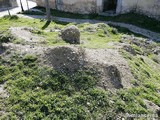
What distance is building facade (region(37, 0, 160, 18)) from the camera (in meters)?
18.3

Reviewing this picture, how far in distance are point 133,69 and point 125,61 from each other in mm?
514

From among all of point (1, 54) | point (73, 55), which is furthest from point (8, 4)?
point (73, 55)

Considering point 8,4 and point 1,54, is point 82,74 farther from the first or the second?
point 8,4

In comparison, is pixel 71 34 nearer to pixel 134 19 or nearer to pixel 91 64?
pixel 91 64

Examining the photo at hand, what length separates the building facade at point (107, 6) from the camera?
1833cm

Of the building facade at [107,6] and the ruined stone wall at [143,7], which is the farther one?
the building facade at [107,6]

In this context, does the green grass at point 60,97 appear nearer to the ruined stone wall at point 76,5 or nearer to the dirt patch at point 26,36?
the dirt patch at point 26,36

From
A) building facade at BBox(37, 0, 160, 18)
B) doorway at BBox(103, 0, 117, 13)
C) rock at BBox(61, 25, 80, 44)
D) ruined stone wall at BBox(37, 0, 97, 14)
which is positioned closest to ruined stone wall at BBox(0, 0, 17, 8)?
building facade at BBox(37, 0, 160, 18)

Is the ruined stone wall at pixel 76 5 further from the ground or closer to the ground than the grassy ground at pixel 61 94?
closer to the ground

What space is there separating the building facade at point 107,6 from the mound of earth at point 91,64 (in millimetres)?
11723

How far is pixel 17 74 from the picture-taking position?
7809 mm

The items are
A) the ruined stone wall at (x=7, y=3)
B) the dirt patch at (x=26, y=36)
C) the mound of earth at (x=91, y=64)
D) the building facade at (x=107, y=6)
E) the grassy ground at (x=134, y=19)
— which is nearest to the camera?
the mound of earth at (x=91, y=64)

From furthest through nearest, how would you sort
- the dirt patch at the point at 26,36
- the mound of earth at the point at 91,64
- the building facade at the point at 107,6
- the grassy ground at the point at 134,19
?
the building facade at the point at 107,6
the grassy ground at the point at 134,19
the dirt patch at the point at 26,36
the mound of earth at the point at 91,64

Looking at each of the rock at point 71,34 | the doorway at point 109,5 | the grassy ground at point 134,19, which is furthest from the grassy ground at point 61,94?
the doorway at point 109,5
